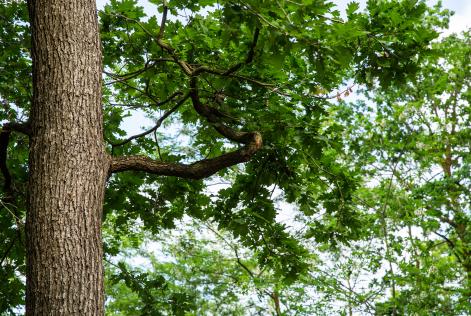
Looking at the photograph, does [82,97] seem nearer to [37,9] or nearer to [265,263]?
[37,9]

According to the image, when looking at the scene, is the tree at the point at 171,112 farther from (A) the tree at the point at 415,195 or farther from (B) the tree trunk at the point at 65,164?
(A) the tree at the point at 415,195

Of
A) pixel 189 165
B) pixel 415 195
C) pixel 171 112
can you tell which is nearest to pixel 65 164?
pixel 189 165

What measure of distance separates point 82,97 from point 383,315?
30.5 feet

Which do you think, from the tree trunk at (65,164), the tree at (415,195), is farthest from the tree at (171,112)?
the tree at (415,195)

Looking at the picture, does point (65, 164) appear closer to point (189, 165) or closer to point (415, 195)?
point (189, 165)

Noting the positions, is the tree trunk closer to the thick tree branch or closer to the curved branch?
the curved branch

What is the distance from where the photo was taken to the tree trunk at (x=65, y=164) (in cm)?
339

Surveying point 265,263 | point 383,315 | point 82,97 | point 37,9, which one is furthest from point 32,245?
point 383,315

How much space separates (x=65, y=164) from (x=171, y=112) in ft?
5.24

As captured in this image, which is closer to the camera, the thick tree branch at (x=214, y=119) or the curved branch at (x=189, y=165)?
the curved branch at (x=189, y=165)

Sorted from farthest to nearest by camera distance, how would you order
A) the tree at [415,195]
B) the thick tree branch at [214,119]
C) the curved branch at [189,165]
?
1. the tree at [415,195]
2. the thick tree branch at [214,119]
3. the curved branch at [189,165]

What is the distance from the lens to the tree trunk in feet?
11.1

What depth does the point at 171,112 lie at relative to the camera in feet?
16.6

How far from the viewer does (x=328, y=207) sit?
6148mm
